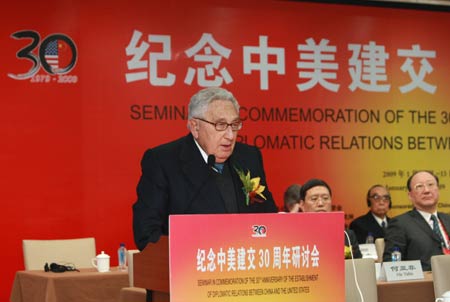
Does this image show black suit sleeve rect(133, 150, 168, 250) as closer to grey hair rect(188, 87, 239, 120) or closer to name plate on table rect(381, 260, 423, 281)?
grey hair rect(188, 87, 239, 120)

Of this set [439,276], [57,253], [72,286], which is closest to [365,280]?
[439,276]

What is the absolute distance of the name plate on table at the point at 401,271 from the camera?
439cm

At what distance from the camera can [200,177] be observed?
2.84m

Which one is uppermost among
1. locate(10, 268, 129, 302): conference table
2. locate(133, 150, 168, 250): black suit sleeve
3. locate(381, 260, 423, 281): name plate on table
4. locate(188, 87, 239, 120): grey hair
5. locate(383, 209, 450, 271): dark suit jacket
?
locate(188, 87, 239, 120): grey hair

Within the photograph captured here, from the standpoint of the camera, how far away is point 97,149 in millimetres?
7238

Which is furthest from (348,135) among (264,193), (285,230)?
(285,230)

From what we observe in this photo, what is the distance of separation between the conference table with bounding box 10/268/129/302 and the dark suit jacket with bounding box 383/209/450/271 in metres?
1.78

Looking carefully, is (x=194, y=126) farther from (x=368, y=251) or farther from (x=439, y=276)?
(x=368, y=251)

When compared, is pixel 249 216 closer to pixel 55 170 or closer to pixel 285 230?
pixel 285 230

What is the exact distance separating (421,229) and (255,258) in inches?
134

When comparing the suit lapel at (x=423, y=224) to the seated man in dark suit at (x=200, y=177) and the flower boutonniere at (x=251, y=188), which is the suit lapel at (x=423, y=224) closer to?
the seated man in dark suit at (x=200, y=177)

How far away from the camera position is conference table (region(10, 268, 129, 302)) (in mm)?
5062

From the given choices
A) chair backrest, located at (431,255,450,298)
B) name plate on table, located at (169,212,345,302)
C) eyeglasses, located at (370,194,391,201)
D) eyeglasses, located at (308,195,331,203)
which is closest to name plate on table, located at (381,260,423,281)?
chair backrest, located at (431,255,450,298)

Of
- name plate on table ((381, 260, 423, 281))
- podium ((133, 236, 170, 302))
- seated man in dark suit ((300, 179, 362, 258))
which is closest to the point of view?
podium ((133, 236, 170, 302))
